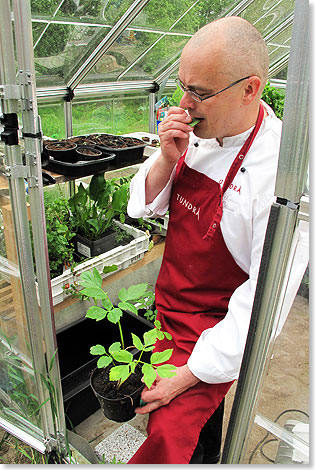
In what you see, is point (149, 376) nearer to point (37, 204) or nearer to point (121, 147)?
point (37, 204)

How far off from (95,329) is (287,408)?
1508 millimetres

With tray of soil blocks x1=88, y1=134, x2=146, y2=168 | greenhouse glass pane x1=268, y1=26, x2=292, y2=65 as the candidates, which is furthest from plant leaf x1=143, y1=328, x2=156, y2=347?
greenhouse glass pane x1=268, y1=26, x2=292, y2=65

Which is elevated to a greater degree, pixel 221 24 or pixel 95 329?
pixel 221 24

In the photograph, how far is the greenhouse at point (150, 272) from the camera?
33.1 inches

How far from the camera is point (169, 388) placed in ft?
4.49

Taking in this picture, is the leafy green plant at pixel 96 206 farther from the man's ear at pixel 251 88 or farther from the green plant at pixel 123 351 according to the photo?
the man's ear at pixel 251 88

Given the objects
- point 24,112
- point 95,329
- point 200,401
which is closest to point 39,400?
point 200,401

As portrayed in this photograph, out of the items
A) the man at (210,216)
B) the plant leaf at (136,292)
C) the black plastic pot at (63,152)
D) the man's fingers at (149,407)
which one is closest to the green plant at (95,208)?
the black plastic pot at (63,152)

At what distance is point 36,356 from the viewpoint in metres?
1.39

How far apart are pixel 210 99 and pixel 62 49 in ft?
6.75

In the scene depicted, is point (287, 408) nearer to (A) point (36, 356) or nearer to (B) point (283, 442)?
(B) point (283, 442)

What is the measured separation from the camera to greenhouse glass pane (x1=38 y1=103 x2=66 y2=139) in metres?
3.31

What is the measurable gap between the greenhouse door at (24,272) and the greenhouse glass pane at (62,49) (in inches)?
74.7

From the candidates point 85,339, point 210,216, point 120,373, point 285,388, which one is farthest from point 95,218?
point 285,388
